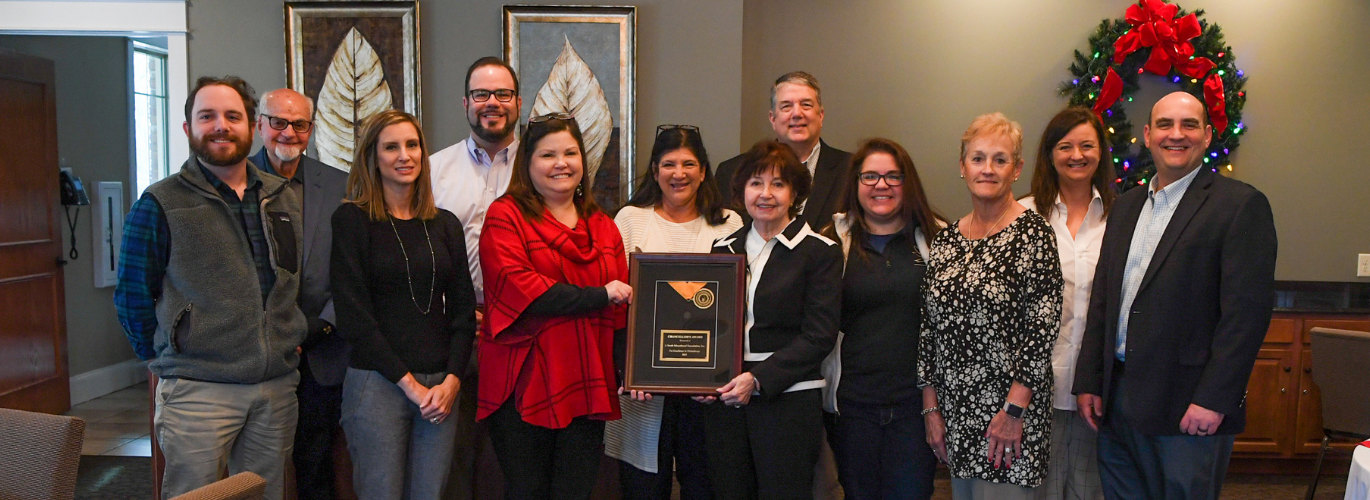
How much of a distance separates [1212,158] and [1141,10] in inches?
34.6

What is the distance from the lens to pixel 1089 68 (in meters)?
4.37

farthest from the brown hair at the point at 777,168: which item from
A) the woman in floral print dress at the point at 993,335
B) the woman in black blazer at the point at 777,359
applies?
the woman in floral print dress at the point at 993,335

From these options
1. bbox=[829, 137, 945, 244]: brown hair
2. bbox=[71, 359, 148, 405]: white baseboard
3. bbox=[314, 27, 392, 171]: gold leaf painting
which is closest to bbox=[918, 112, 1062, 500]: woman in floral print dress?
bbox=[829, 137, 945, 244]: brown hair

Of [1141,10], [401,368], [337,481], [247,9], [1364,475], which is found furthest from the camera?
[1141,10]

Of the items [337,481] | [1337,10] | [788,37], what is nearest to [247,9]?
[337,481]

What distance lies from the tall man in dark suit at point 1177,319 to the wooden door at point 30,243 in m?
5.40

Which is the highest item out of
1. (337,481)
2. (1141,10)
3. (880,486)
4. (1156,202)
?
(1141,10)

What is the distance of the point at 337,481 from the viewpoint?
9.21 ft

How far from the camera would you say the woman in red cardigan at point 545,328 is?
2270mm

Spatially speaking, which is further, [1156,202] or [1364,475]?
[1156,202]

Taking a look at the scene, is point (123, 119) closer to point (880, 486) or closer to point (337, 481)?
point (337, 481)

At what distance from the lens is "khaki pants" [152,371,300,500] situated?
216 centimetres

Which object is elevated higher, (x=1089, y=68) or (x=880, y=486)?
(x=1089, y=68)

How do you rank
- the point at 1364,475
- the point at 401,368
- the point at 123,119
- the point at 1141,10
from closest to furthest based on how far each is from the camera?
the point at 1364,475
the point at 401,368
the point at 1141,10
the point at 123,119
